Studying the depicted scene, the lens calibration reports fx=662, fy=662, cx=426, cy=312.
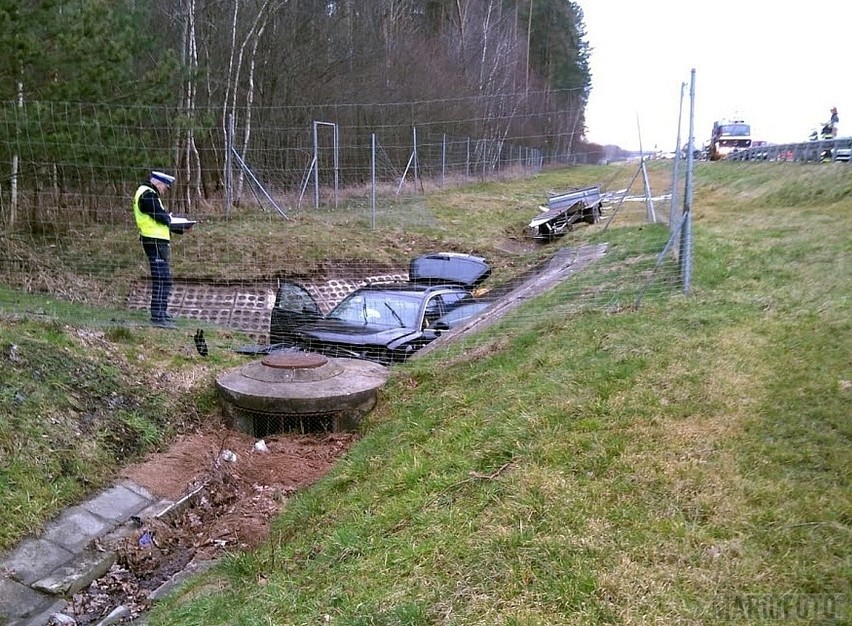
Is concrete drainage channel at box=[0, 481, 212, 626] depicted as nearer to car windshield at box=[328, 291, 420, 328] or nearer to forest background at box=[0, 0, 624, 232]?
car windshield at box=[328, 291, 420, 328]

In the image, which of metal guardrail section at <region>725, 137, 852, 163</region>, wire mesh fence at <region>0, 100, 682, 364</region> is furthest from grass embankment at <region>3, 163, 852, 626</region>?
metal guardrail section at <region>725, 137, 852, 163</region>

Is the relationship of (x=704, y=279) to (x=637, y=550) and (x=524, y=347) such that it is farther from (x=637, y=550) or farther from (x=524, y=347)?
(x=637, y=550)

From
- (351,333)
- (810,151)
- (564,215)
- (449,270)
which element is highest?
(810,151)

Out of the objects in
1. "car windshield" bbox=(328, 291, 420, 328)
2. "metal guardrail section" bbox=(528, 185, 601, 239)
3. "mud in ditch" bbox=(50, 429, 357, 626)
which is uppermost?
"metal guardrail section" bbox=(528, 185, 601, 239)

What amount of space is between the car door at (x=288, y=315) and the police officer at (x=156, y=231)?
1322mm

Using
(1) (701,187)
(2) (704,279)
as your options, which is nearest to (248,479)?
(2) (704,279)

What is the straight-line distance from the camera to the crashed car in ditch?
8094 mm

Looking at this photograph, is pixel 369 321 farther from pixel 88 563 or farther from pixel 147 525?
pixel 88 563

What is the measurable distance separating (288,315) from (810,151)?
13.2 meters

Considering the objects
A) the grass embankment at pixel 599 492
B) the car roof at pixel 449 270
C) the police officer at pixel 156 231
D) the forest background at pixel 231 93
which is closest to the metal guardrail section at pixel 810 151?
the forest background at pixel 231 93

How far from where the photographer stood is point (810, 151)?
1540 centimetres

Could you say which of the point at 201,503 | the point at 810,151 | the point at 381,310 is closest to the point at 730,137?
the point at 810,151

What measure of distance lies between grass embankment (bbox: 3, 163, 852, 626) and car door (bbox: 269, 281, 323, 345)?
2.33 m

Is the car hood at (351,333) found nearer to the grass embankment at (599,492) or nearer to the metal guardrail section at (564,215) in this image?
the grass embankment at (599,492)
